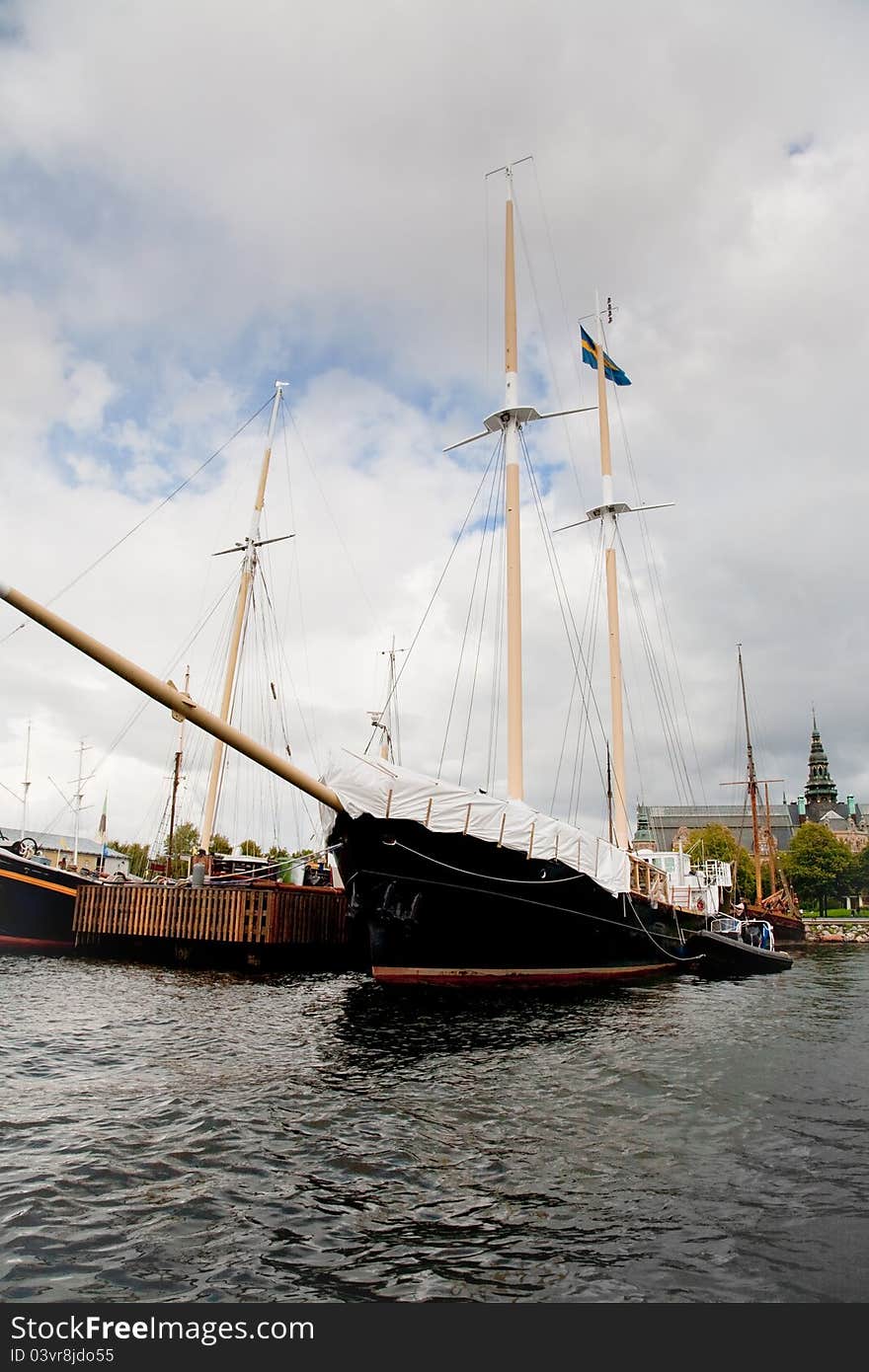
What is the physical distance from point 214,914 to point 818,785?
147 m

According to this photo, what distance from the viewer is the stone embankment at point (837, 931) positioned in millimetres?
70625

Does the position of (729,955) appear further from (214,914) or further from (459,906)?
(214,914)

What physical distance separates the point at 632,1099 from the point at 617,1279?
5.44m

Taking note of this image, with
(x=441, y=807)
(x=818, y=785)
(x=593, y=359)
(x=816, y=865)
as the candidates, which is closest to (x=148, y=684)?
(x=441, y=807)

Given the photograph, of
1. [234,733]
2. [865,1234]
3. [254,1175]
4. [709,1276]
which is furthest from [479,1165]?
[234,733]

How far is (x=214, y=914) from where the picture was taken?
2972 centimetres

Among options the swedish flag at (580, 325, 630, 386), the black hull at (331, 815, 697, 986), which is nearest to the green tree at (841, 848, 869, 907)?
the swedish flag at (580, 325, 630, 386)

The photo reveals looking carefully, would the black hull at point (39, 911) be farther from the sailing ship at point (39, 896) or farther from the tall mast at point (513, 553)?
the tall mast at point (513, 553)

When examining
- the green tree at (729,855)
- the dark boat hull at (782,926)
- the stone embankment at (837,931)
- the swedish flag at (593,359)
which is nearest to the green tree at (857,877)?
the green tree at (729,855)

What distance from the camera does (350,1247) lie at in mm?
6117

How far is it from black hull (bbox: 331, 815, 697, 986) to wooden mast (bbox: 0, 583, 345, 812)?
360cm

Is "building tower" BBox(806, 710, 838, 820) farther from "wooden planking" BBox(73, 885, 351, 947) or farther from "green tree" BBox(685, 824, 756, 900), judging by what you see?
"wooden planking" BBox(73, 885, 351, 947)

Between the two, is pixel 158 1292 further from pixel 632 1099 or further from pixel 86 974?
pixel 86 974

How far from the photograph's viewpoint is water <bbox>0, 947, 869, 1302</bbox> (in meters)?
Answer: 5.75
